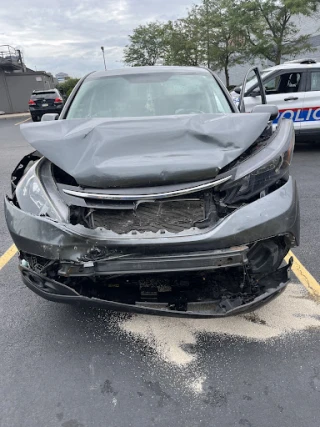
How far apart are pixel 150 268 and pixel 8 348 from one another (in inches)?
48.7

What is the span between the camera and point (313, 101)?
7.87 m

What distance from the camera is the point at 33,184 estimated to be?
247 centimetres

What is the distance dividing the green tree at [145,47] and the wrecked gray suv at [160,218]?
3923 centimetres

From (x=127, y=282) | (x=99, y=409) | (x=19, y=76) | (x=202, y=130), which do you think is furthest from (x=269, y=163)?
(x=19, y=76)

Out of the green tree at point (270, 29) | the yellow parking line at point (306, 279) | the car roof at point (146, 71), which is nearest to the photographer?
the yellow parking line at point (306, 279)

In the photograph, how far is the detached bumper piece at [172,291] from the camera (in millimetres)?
2223

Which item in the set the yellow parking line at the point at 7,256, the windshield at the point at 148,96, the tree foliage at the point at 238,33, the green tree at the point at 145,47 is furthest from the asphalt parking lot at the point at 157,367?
the green tree at the point at 145,47

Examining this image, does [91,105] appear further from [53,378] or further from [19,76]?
[19,76]

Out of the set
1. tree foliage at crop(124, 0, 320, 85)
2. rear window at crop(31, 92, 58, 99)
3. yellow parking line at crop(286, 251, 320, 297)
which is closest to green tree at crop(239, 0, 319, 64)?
→ tree foliage at crop(124, 0, 320, 85)

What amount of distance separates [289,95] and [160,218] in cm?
687

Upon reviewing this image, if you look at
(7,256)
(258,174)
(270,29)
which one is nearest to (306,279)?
(258,174)

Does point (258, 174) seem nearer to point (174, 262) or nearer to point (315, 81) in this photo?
point (174, 262)

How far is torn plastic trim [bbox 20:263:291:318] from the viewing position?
220 cm

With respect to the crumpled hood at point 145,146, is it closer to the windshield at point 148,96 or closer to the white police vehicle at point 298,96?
the windshield at point 148,96
